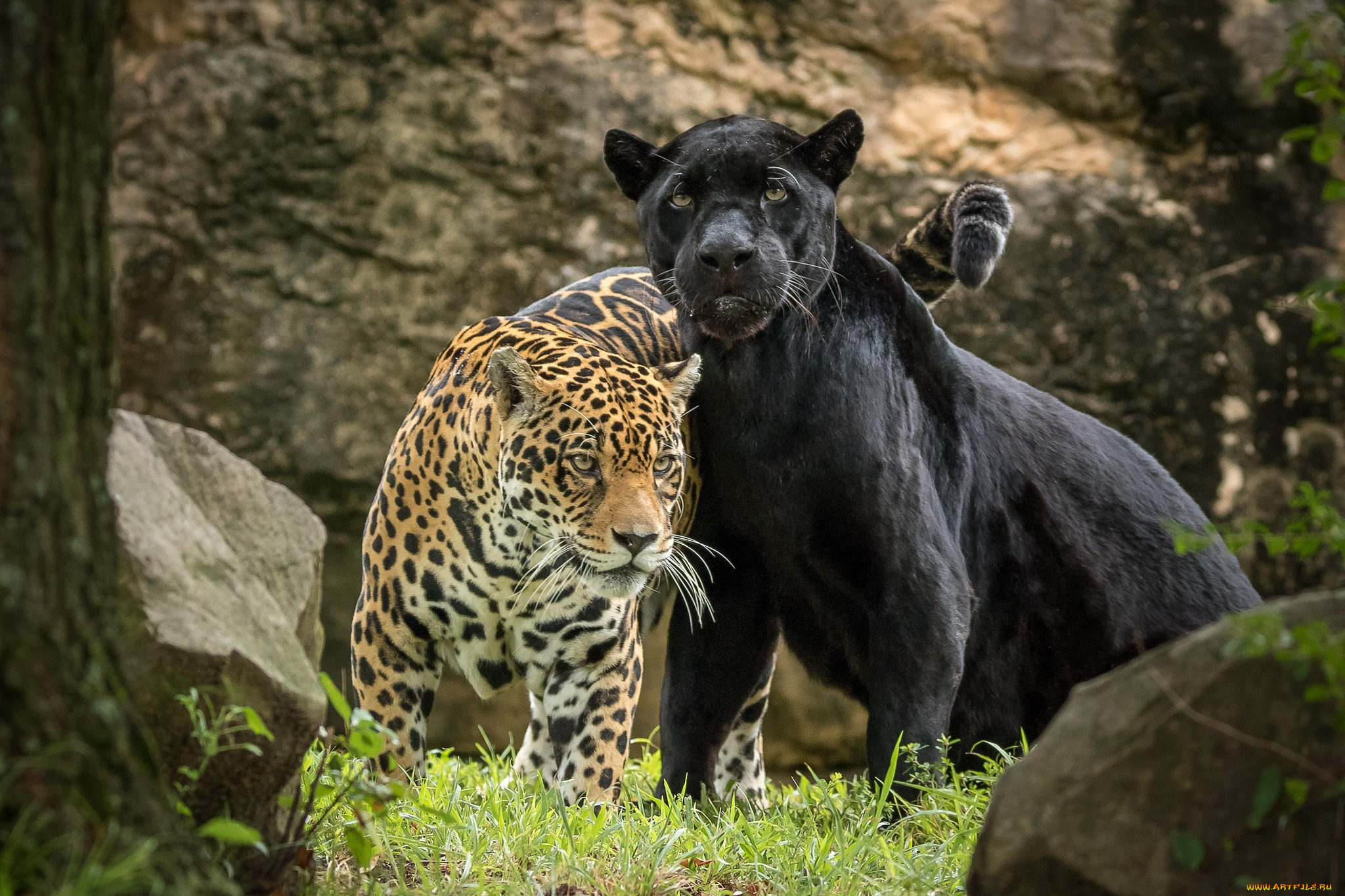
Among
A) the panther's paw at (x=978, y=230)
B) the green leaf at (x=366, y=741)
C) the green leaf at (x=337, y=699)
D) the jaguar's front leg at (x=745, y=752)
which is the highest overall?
the panther's paw at (x=978, y=230)

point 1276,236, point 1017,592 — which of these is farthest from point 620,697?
point 1276,236

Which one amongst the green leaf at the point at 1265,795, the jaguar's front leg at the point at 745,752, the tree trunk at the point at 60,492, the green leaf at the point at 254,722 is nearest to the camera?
the tree trunk at the point at 60,492

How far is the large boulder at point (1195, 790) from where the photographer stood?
228 cm

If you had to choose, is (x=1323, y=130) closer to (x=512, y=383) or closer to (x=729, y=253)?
(x=729, y=253)

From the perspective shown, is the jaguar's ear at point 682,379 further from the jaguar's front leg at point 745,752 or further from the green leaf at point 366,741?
the green leaf at point 366,741

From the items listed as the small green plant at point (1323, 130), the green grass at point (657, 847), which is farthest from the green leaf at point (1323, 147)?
the green grass at point (657, 847)

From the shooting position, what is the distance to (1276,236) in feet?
26.5

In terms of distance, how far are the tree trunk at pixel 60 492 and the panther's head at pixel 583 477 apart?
198 centimetres

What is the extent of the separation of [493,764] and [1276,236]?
5.90 metres

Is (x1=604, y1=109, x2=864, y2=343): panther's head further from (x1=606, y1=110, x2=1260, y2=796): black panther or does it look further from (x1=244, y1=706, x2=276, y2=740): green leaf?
(x1=244, y1=706, x2=276, y2=740): green leaf

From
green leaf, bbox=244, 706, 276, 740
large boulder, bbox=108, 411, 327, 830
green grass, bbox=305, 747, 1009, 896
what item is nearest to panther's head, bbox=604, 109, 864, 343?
green grass, bbox=305, 747, 1009, 896

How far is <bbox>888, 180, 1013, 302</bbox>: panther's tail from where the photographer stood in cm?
445

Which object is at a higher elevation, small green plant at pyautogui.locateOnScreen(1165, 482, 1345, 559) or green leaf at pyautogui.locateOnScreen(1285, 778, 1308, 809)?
small green plant at pyautogui.locateOnScreen(1165, 482, 1345, 559)

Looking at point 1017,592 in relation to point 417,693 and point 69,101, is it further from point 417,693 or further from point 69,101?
point 69,101
